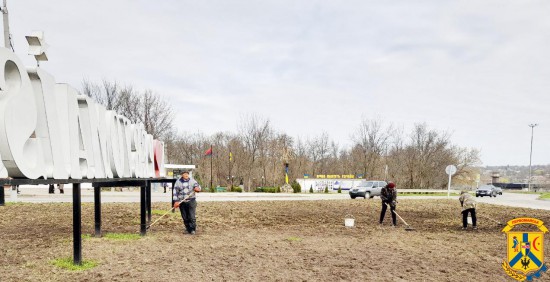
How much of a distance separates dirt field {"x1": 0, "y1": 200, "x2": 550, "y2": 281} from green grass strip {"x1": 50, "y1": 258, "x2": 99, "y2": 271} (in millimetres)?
157

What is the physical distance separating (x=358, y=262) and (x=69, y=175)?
5.02 metres

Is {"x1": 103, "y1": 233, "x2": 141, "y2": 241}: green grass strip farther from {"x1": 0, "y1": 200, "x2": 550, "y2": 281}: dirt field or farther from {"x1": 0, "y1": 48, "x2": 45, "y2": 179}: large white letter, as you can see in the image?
{"x1": 0, "y1": 48, "x2": 45, "y2": 179}: large white letter

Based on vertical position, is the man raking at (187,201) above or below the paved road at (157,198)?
above

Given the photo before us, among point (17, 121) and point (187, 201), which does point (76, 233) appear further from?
point (187, 201)

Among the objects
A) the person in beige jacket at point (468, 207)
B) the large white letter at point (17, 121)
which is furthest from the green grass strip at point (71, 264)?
the person in beige jacket at point (468, 207)

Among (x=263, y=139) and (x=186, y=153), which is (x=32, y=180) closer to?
(x=263, y=139)

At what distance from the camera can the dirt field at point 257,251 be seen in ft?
21.2

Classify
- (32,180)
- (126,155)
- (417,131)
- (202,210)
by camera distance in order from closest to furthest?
(32,180), (126,155), (202,210), (417,131)

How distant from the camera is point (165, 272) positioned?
651cm

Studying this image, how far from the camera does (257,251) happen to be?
27.5 feet

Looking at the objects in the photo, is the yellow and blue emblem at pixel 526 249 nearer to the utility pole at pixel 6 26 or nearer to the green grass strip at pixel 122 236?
the green grass strip at pixel 122 236

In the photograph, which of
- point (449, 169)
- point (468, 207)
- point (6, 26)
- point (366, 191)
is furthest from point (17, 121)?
point (449, 169)

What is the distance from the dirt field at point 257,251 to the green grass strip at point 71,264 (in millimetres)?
157

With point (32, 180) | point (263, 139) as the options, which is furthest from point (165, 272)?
point (263, 139)
